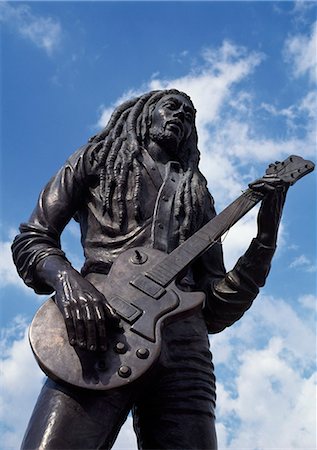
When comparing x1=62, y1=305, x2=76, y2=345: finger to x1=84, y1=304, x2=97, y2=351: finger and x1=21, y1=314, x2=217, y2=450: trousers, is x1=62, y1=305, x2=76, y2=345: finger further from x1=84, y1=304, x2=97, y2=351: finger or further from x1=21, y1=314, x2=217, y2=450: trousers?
x1=21, y1=314, x2=217, y2=450: trousers

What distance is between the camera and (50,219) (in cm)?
434

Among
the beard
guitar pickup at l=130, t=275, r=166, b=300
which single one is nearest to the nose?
the beard

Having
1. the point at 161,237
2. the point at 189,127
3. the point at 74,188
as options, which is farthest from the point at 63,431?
the point at 189,127

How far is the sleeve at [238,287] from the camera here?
4.31m

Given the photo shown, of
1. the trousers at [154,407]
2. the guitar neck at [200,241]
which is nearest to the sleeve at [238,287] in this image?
the guitar neck at [200,241]

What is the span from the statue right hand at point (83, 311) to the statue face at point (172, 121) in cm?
155

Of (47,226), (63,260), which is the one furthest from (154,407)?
(47,226)

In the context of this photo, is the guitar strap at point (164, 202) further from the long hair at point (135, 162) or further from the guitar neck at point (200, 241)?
the guitar neck at point (200, 241)

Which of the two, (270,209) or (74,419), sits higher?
(270,209)

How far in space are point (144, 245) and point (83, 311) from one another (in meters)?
0.87

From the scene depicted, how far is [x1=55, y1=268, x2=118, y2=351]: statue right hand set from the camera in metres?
3.39

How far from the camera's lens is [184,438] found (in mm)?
3568

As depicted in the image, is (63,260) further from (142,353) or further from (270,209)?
(270,209)

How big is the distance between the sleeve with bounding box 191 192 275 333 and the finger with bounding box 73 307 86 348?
3.86ft
